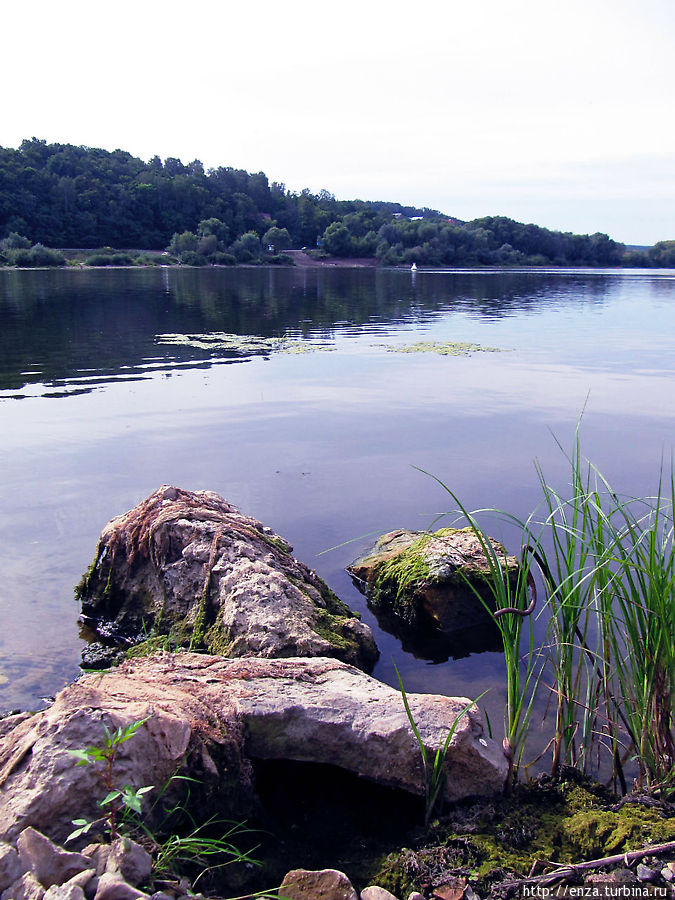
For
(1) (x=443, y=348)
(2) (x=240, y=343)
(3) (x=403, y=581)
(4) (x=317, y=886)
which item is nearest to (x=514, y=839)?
(4) (x=317, y=886)

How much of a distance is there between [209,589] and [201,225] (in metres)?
116

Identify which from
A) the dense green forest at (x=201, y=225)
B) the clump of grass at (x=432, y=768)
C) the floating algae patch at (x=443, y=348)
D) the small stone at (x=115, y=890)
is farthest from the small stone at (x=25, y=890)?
the dense green forest at (x=201, y=225)

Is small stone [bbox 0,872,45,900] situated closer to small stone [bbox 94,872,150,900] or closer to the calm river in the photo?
small stone [bbox 94,872,150,900]

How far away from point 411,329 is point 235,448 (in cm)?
1710

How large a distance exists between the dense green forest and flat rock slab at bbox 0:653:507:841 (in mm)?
79778

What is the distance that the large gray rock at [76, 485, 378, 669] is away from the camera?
4746 millimetres

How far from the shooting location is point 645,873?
2.56m

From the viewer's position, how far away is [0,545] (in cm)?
688

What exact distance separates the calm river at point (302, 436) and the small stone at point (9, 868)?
2.38 metres

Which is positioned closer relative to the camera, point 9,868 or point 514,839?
point 9,868

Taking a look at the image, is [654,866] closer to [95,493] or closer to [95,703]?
[95,703]

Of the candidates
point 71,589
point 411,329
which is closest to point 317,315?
point 411,329

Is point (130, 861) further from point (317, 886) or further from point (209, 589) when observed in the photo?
point (209, 589)

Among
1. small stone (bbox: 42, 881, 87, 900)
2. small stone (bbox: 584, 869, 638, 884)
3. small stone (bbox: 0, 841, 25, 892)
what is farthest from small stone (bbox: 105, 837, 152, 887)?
small stone (bbox: 584, 869, 638, 884)
